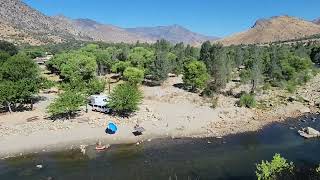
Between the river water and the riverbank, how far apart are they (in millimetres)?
3676

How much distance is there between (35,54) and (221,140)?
13689 centimetres

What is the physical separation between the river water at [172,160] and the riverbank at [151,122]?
3.68 meters

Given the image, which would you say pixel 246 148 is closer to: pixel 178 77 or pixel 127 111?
pixel 127 111

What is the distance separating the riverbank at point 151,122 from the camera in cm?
6638

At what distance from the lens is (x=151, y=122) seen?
249 ft

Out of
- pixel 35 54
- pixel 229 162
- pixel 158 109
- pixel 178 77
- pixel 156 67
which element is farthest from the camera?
pixel 35 54

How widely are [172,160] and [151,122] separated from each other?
61.3ft

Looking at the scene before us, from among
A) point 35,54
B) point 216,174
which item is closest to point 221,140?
point 216,174

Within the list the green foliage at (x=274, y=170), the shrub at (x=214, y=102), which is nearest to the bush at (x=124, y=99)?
the shrub at (x=214, y=102)

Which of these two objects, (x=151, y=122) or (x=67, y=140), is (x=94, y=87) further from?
(x=67, y=140)

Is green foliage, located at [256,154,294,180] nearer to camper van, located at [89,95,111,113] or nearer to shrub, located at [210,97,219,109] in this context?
camper van, located at [89,95,111,113]

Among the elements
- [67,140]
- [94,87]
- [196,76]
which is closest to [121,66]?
[196,76]

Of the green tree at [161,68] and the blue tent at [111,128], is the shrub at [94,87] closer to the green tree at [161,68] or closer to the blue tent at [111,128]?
the green tree at [161,68]

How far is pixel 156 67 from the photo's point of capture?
115188 mm
